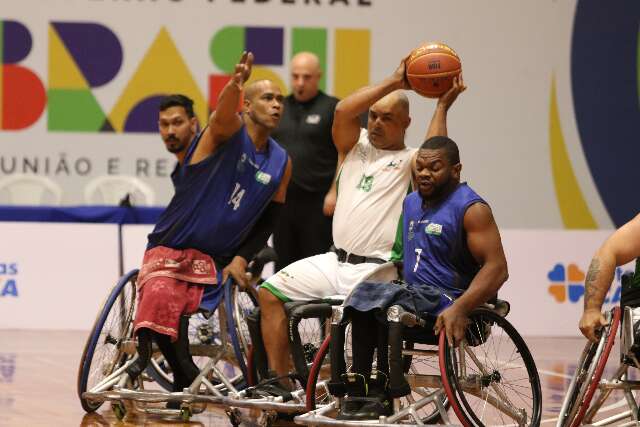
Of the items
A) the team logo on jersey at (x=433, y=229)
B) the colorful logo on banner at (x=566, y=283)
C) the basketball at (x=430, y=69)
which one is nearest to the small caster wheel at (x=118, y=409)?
the team logo on jersey at (x=433, y=229)

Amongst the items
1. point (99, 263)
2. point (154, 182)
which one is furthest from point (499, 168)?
point (99, 263)

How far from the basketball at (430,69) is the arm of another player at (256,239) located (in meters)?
0.78

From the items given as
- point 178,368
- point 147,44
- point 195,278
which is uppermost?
point 147,44

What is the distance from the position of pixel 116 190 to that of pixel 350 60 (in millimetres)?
2205

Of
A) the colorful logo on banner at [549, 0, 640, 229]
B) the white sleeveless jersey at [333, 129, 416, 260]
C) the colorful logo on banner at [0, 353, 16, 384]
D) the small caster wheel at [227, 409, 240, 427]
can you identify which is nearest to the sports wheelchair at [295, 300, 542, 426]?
the small caster wheel at [227, 409, 240, 427]

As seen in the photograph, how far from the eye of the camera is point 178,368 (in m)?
5.74

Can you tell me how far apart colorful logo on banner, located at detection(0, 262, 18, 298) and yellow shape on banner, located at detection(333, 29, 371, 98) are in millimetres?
3291

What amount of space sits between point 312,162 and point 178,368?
2.22 metres

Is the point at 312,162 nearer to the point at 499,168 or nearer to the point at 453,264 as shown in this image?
the point at 453,264

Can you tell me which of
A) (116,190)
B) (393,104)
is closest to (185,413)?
(393,104)

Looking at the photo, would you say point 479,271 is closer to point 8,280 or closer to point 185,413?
point 185,413

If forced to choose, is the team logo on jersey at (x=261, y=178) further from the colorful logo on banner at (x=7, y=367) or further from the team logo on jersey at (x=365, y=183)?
the colorful logo on banner at (x=7, y=367)

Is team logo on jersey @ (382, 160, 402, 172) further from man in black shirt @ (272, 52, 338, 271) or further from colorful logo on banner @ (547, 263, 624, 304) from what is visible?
colorful logo on banner @ (547, 263, 624, 304)

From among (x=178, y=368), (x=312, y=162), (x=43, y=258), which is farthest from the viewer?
(x=43, y=258)
